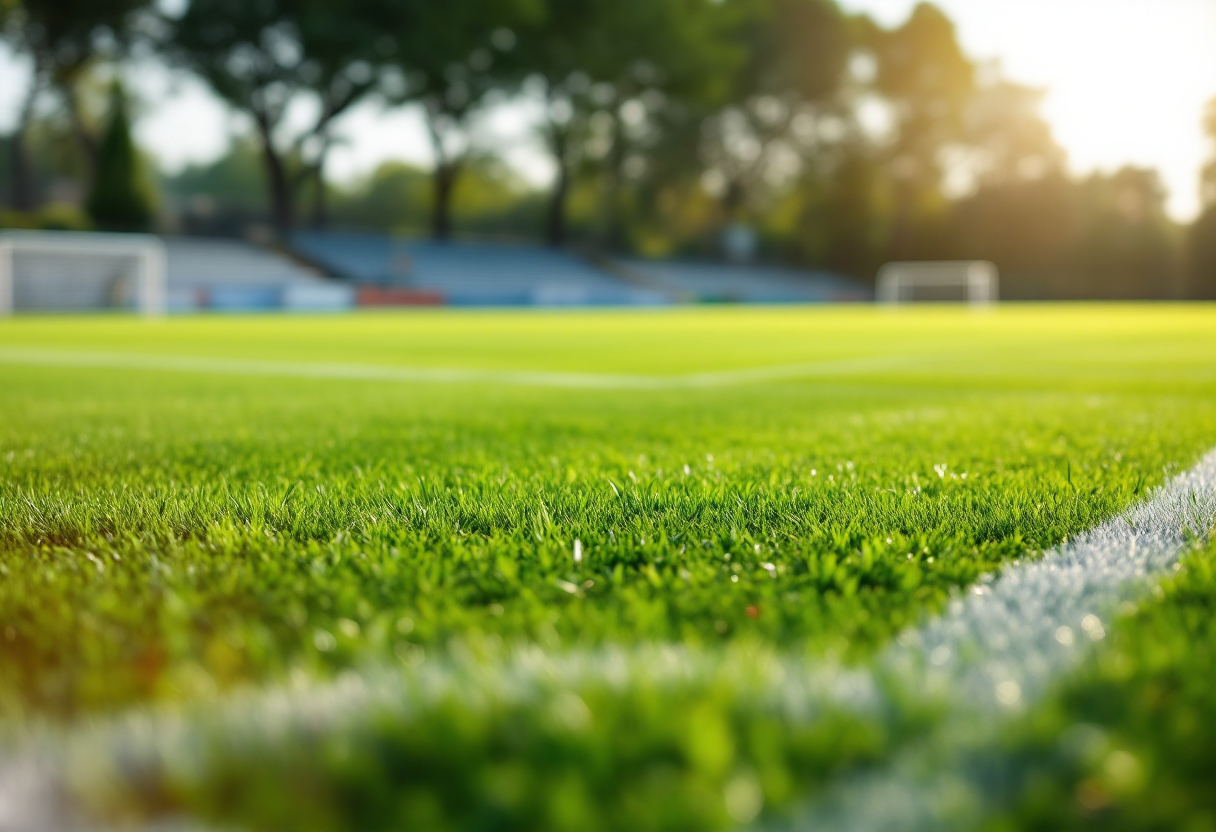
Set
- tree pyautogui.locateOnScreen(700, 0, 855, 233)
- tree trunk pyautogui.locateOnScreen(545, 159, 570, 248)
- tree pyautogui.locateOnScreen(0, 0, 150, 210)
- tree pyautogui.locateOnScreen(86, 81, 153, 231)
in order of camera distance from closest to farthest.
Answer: tree pyautogui.locateOnScreen(86, 81, 153, 231), tree pyautogui.locateOnScreen(0, 0, 150, 210), tree trunk pyautogui.locateOnScreen(545, 159, 570, 248), tree pyautogui.locateOnScreen(700, 0, 855, 233)

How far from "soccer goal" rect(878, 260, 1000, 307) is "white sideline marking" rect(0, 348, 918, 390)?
35.5 m

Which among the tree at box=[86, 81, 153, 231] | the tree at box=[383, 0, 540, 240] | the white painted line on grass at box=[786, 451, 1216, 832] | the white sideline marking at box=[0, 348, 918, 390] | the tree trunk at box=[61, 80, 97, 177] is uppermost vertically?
the tree at box=[383, 0, 540, 240]

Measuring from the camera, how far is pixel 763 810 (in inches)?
32.5

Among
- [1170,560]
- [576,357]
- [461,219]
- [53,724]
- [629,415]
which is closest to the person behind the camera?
[53,724]

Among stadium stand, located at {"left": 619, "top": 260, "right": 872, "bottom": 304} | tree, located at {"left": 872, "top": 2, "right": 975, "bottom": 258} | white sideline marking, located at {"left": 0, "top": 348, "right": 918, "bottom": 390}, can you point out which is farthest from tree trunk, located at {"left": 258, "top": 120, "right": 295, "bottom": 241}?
white sideline marking, located at {"left": 0, "top": 348, "right": 918, "bottom": 390}

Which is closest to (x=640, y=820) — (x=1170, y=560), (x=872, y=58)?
(x=1170, y=560)

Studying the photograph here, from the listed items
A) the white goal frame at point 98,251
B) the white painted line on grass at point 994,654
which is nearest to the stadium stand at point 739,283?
the white goal frame at point 98,251

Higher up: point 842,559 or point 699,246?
point 699,246

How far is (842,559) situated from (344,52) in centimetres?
3836

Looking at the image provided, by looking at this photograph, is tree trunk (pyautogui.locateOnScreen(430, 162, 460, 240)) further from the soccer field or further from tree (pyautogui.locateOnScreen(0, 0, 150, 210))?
the soccer field

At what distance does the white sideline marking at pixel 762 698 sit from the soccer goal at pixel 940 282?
41495 millimetres

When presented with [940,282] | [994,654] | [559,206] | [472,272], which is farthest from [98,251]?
[940,282]

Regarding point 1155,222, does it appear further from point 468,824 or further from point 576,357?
point 468,824

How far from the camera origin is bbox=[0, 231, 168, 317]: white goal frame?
812 inches
